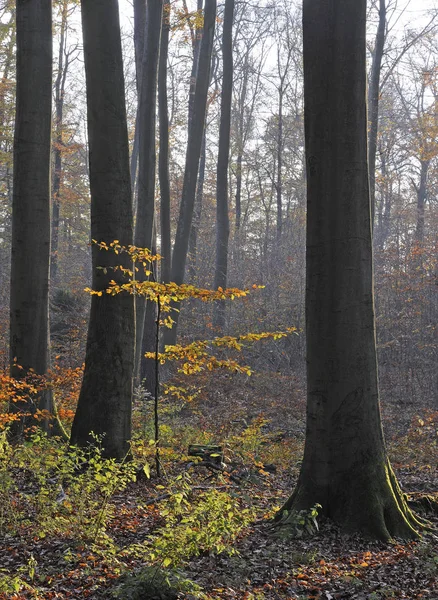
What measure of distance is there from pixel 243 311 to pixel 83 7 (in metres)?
13.4

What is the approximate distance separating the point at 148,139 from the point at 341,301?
354 inches

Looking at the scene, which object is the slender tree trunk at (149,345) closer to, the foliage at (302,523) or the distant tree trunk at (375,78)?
the distant tree trunk at (375,78)

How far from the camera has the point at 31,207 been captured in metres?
8.93

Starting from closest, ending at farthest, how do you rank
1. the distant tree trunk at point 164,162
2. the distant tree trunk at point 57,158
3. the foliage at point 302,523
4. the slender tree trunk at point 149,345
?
the foliage at point 302,523
the slender tree trunk at point 149,345
the distant tree trunk at point 164,162
the distant tree trunk at point 57,158

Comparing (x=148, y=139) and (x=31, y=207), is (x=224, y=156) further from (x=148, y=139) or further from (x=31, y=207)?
(x=31, y=207)

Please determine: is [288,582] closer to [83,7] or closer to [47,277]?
[47,277]

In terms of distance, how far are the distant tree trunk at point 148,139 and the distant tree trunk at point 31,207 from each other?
15.3 feet

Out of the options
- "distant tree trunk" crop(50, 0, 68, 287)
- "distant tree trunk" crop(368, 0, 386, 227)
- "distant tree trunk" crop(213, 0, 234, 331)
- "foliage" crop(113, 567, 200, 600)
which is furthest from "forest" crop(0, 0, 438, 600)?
"distant tree trunk" crop(50, 0, 68, 287)

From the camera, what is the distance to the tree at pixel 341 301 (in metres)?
6.09

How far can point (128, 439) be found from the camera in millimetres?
8000


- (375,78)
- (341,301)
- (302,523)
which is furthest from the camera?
(375,78)

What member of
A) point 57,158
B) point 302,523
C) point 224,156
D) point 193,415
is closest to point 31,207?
point 302,523

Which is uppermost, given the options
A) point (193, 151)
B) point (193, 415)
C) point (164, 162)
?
point (193, 151)

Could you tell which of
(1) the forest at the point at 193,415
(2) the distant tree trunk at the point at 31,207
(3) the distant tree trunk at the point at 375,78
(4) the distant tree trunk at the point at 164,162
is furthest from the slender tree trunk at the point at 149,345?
(3) the distant tree trunk at the point at 375,78
